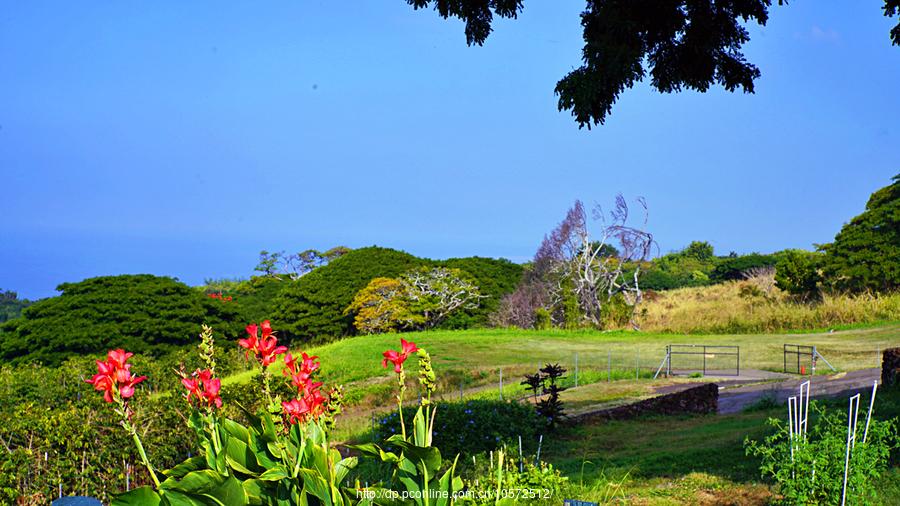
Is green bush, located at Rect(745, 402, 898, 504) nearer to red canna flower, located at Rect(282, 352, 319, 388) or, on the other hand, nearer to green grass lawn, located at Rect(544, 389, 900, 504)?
green grass lawn, located at Rect(544, 389, 900, 504)

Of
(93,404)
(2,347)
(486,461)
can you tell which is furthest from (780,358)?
(2,347)

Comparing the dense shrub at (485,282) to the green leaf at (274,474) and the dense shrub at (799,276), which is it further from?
the green leaf at (274,474)

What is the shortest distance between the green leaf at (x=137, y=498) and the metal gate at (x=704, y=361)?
13013mm

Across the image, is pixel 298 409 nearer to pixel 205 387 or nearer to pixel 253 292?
pixel 205 387

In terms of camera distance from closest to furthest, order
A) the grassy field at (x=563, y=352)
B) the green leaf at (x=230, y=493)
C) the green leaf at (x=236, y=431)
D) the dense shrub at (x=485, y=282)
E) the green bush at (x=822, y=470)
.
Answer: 1. the green leaf at (x=230, y=493)
2. the green leaf at (x=236, y=431)
3. the green bush at (x=822, y=470)
4. the grassy field at (x=563, y=352)
5. the dense shrub at (x=485, y=282)

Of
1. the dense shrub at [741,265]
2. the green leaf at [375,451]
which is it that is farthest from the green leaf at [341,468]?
the dense shrub at [741,265]

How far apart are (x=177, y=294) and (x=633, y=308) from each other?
580 inches

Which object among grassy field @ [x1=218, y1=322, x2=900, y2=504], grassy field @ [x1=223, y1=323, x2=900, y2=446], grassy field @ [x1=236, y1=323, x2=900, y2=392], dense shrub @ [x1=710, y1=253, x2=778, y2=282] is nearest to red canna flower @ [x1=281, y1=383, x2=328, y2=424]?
grassy field @ [x1=218, y1=322, x2=900, y2=504]

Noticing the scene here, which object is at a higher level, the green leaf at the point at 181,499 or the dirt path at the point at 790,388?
the green leaf at the point at 181,499

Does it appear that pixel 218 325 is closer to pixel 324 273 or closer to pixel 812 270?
pixel 324 273

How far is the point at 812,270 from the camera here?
945 inches

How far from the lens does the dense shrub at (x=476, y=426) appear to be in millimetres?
7668

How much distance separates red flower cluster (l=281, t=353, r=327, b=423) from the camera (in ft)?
8.70

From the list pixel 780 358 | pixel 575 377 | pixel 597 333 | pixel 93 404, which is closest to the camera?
pixel 93 404
